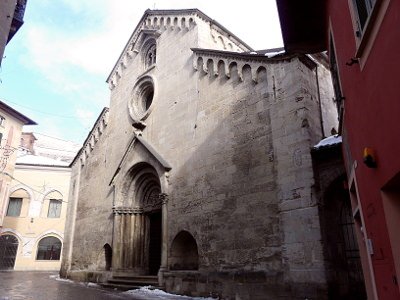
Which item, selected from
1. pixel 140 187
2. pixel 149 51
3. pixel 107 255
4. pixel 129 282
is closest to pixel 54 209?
pixel 107 255

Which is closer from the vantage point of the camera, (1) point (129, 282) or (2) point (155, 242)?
(1) point (129, 282)

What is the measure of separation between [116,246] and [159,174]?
3670 mm

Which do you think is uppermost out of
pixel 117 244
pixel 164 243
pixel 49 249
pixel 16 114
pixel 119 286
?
pixel 16 114

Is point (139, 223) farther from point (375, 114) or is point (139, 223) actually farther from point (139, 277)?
point (375, 114)

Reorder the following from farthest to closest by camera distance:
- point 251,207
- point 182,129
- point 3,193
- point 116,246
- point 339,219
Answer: point 3,193 < point 116,246 < point 182,129 < point 251,207 < point 339,219

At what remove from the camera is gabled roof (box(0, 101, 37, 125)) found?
2447cm

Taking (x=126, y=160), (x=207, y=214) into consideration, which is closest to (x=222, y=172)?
(x=207, y=214)

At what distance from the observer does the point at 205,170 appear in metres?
10.3

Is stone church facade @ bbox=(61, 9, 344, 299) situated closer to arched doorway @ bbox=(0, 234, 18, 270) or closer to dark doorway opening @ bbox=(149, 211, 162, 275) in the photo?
dark doorway opening @ bbox=(149, 211, 162, 275)

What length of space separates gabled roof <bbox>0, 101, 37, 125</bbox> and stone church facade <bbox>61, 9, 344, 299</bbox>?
1166cm

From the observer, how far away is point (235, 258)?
28.5 ft

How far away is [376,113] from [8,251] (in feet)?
96.3

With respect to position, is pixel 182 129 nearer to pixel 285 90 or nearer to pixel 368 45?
pixel 285 90

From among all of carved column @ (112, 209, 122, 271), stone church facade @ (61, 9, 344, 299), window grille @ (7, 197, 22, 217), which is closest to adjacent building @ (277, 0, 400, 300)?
stone church facade @ (61, 9, 344, 299)
